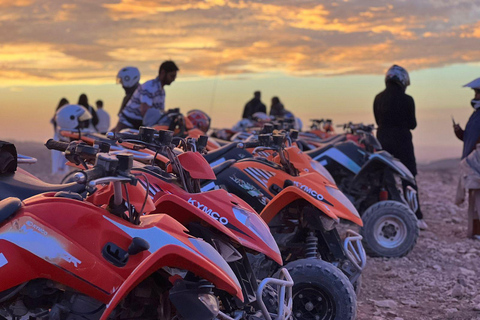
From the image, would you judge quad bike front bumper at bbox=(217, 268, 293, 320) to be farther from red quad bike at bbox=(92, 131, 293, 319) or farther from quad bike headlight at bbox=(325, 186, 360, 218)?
quad bike headlight at bbox=(325, 186, 360, 218)

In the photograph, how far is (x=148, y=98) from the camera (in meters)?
10.0

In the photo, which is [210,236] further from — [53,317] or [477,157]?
[477,157]

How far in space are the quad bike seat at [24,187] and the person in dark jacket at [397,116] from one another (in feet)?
24.1

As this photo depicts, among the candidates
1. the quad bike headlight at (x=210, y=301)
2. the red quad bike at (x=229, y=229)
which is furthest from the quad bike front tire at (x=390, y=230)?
the quad bike headlight at (x=210, y=301)

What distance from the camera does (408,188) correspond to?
9805 mm

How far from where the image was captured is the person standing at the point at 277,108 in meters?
19.0

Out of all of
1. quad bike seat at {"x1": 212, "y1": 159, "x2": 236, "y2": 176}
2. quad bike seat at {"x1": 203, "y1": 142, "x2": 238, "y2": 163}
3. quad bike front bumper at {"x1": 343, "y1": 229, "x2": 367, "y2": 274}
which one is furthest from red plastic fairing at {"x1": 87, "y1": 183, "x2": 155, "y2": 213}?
quad bike seat at {"x1": 203, "y1": 142, "x2": 238, "y2": 163}

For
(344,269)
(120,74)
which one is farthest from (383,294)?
(120,74)

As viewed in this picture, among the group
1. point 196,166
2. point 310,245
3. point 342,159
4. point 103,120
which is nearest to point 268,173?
point 310,245

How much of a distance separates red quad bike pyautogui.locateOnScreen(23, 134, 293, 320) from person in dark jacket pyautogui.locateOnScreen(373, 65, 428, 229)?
6534 millimetres

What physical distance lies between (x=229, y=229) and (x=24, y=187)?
3.63ft

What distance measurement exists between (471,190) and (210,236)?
23.9 feet

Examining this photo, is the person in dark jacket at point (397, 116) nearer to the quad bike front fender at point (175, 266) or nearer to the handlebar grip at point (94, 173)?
the quad bike front fender at point (175, 266)

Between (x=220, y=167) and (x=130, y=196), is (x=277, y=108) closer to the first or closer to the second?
(x=220, y=167)
